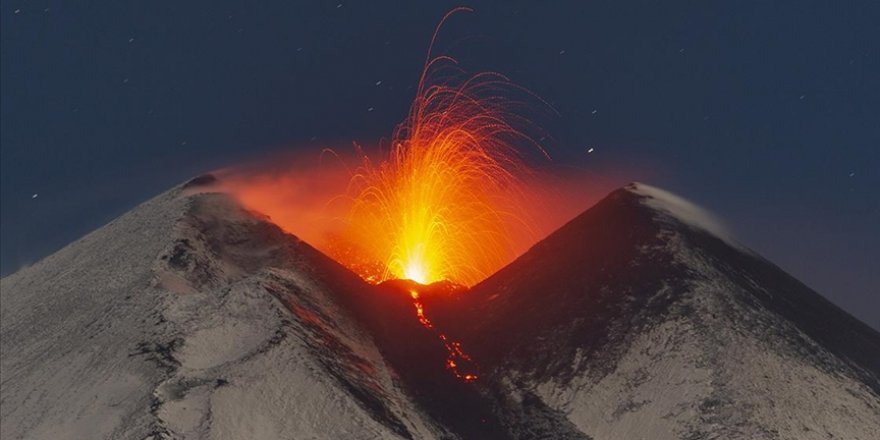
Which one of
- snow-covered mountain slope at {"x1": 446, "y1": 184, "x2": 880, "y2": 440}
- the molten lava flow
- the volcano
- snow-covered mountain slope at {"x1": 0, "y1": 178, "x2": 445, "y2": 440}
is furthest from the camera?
the molten lava flow

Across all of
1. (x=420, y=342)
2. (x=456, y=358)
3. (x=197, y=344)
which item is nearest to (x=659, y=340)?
(x=456, y=358)

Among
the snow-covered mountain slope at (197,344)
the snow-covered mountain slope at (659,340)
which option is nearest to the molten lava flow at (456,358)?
the snow-covered mountain slope at (659,340)

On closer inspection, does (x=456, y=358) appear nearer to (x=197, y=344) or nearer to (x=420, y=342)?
(x=420, y=342)

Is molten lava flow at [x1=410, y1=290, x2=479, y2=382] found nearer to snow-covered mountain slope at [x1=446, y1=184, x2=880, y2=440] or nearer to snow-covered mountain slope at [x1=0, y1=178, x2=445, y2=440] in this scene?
snow-covered mountain slope at [x1=446, y1=184, x2=880, y2=440]

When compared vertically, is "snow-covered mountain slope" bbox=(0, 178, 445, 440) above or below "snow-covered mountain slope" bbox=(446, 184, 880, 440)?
above

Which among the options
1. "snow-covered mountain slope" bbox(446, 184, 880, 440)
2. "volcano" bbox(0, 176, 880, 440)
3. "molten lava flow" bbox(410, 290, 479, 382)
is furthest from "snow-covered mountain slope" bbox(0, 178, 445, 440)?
"snow-covered mountain slope" bbox(446, 184, 880, 440)

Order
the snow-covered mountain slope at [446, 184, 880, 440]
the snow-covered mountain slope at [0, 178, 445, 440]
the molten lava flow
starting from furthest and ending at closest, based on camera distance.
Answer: the molten lava flow
the snow-covered mountain slope at [446, 184, 880, 440]
the snow-covered mountain slope at [0, 178, 445, 440]

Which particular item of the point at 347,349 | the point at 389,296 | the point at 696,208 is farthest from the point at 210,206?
the point at 696,208
